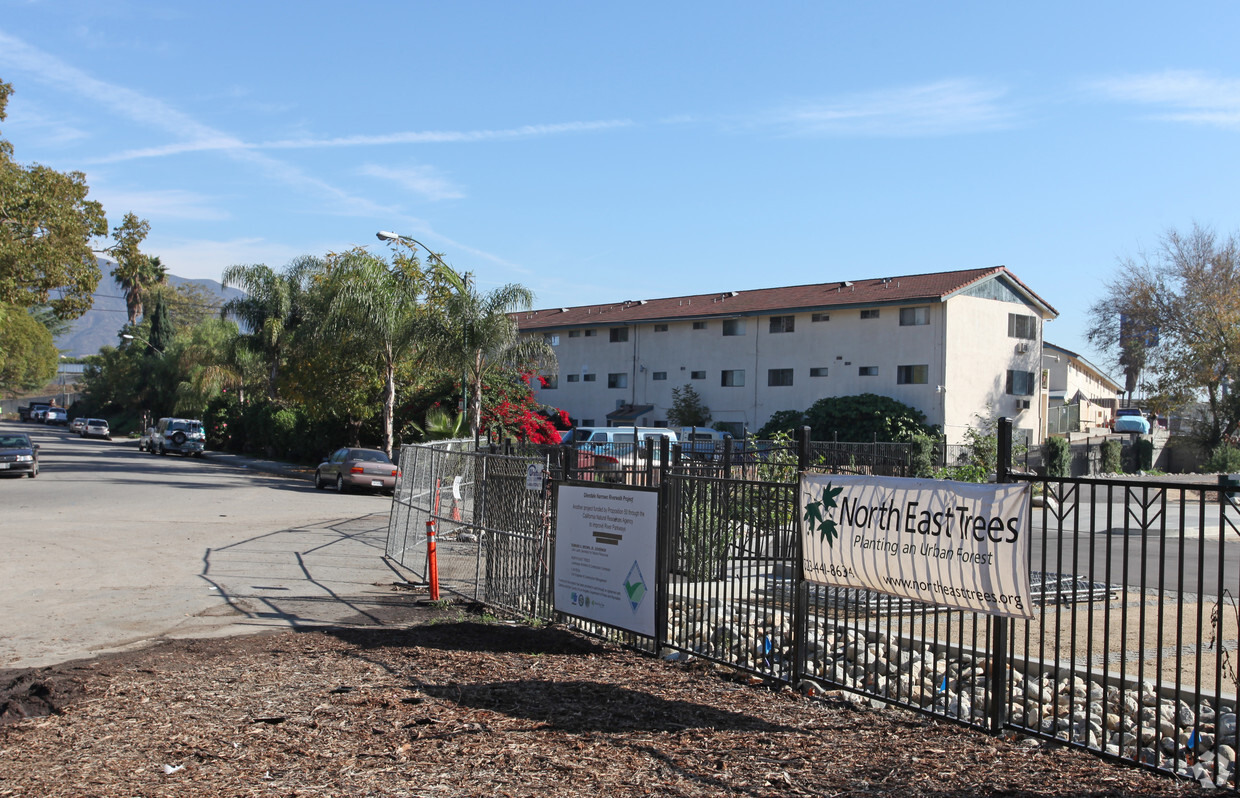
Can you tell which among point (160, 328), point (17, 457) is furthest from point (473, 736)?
point (160, 328)

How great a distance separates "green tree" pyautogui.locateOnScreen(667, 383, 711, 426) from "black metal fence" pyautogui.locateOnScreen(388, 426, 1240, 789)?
1410 inches

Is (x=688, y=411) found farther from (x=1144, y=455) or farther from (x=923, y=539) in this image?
(x=923, y=539)

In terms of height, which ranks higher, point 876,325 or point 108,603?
point 876,325

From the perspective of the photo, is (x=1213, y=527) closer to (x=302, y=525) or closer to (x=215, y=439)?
(x=302, y=525)

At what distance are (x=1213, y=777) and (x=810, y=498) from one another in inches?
119

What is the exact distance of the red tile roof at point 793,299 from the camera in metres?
42.7

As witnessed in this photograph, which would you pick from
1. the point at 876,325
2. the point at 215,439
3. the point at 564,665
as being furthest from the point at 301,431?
the point at 564,665

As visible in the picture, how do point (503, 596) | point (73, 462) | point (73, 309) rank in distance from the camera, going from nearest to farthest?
point (503, 596), point (73, 309), point (73, 462)

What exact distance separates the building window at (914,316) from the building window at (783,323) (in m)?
5.70

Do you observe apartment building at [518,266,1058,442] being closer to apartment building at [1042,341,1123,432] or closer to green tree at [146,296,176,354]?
apartment building at [1042,341,1123,432]

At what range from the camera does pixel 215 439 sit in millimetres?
60812

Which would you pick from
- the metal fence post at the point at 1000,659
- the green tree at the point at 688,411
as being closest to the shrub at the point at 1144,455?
the green tree at the point at 688,411

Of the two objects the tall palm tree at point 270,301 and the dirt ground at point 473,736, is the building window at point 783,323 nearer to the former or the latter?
the tall palm tree at point 270,301

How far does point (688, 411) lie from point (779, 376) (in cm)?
505
